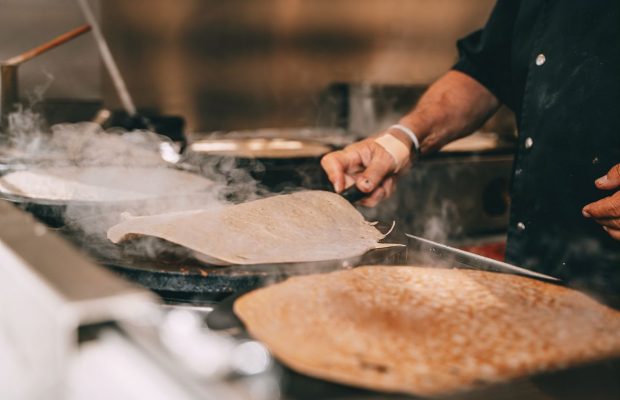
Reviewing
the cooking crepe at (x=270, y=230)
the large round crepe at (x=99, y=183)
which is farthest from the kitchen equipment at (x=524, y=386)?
the large round crepe at (x=99, y=183)

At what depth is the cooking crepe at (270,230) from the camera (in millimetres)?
1104

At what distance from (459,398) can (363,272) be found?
19.5 inches

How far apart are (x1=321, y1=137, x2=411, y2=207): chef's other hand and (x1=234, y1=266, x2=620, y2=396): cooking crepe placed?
683 millimetres

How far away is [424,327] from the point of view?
32.1 inches

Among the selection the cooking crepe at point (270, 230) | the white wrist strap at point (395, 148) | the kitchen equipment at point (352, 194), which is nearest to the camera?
the cooking crepe at point (270, 230)

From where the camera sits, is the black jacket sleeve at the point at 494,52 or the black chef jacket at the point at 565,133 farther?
the black jacket sleeve at the point at 494,52

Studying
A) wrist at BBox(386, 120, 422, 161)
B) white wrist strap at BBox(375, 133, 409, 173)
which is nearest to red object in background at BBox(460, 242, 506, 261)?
wrist at BBox(386, 120, 422, 161)

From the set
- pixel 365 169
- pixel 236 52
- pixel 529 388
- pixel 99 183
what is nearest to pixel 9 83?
pixel 99 183

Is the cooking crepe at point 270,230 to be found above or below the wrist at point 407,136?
below

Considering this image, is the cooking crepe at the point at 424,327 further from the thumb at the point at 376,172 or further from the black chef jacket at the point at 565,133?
the black chef jacket at the point at 565,133

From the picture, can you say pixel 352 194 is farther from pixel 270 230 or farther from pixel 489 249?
pixel 489 249

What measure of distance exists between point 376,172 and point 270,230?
1.97ft

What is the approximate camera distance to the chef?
5.50ft

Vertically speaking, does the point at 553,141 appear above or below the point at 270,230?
above
